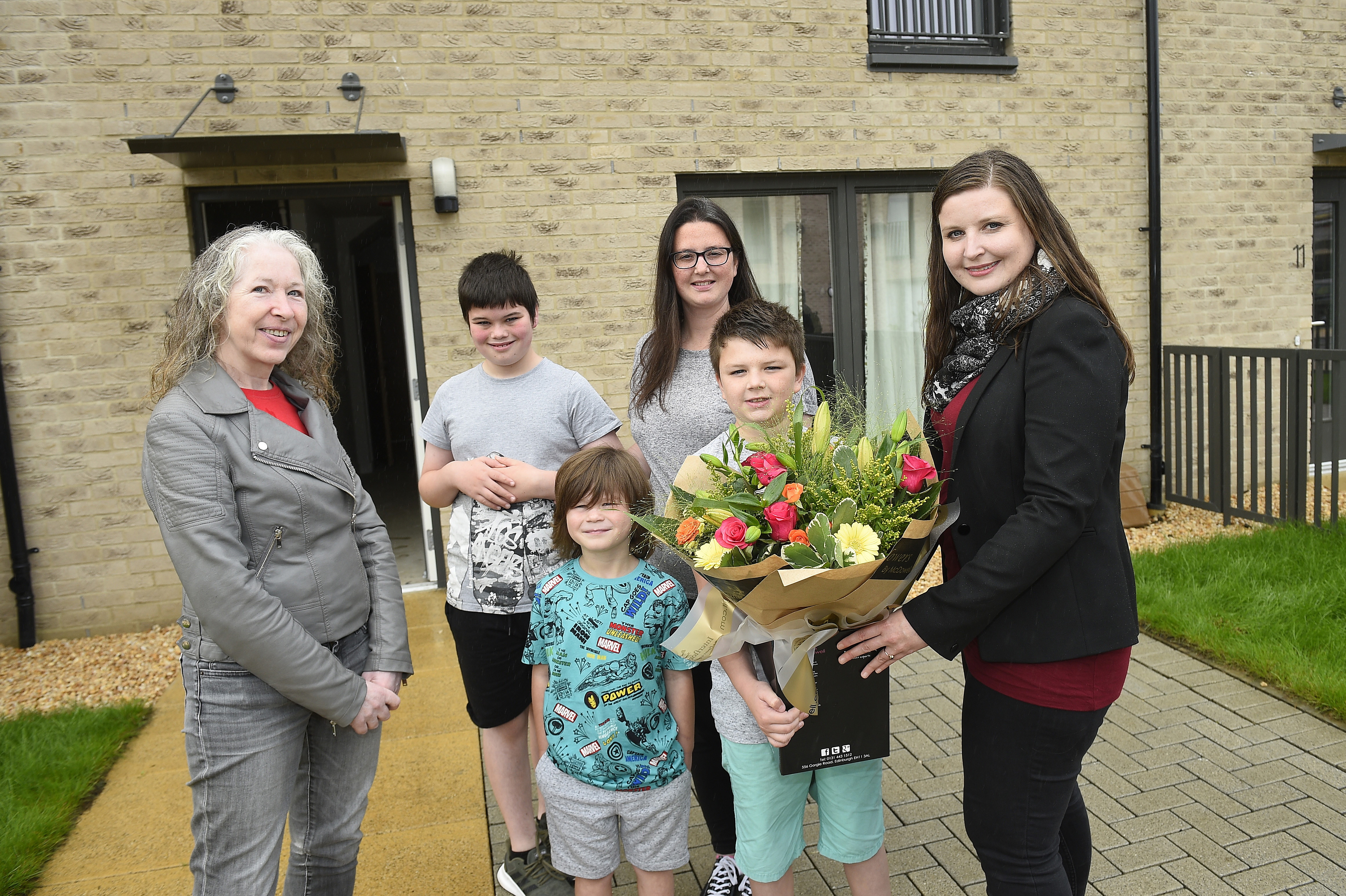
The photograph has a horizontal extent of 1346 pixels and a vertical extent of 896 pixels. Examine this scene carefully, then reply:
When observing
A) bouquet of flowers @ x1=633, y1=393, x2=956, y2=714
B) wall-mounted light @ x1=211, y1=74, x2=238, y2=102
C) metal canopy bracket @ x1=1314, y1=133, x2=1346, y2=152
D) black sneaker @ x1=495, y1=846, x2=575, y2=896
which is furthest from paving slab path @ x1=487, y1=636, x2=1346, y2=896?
metal canopy bracket @ x1=1314, y1=133, x2=1346, y2=152

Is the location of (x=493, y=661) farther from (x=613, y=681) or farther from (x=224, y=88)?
(x=224, y=88)

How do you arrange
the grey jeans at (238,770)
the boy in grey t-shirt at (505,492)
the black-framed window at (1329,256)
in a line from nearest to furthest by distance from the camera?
the grey jeans at (238,770)
the boy in grey t-shirt at (505,492)
the black-framed window at (1329,256)

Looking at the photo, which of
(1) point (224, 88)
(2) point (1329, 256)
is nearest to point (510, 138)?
(1) point (224, 88)

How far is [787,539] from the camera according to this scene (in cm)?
172

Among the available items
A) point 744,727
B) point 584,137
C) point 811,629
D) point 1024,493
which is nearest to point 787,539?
point 811,629

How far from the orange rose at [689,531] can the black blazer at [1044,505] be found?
0.49 m

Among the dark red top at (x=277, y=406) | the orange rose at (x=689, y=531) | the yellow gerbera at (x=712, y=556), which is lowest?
the yellow gerbera at (x=712, y=556)

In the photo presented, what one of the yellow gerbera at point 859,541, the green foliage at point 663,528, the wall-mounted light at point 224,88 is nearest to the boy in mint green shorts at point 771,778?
the green foliage at point 663,528

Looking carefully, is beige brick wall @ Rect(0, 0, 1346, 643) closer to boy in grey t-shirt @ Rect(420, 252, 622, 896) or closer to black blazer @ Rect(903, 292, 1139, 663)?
boy in grey t-shirt @ Rect(420, 252, 622, 896)

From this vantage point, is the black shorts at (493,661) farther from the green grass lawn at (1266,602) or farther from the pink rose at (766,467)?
the green grass lawn at (1266,602)

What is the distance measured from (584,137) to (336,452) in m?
4.13

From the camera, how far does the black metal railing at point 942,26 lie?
21.1 ft

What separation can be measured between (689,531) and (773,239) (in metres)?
5.03

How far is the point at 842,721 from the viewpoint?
2.01m
